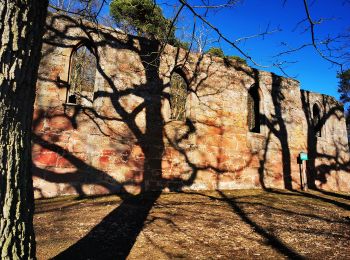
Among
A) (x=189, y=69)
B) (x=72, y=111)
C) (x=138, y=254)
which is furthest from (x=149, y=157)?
(x=138, y=254)

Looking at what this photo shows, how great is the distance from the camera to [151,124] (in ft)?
26.9

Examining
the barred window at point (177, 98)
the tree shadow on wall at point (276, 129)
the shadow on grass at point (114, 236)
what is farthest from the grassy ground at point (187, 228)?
the barred window at point (177, 98)

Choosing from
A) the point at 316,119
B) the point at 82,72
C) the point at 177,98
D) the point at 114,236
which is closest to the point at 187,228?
the point at 114,236

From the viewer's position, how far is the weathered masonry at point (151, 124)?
7297mm

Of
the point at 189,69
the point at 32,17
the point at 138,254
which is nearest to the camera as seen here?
the point at 32,17

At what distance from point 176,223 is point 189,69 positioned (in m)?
5.18

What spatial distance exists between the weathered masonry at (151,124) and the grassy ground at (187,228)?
0.90 m

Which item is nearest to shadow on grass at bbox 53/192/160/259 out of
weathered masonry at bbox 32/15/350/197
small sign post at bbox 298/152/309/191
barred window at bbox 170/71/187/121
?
weathered masonry at bbox 32/15/350/197

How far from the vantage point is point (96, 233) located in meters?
4.52

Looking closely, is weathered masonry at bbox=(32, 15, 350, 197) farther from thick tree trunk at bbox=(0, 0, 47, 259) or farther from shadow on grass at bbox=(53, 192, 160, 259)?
thick tree trunk at bbox=(0, 0, 47, 259)

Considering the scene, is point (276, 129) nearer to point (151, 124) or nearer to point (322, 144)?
point (322, 144)

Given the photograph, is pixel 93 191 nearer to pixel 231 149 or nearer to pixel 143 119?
pixel 143 119

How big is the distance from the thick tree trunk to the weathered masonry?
11.7ft

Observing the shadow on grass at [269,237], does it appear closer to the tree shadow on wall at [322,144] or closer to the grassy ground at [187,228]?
the grassy ground at [187,228]
